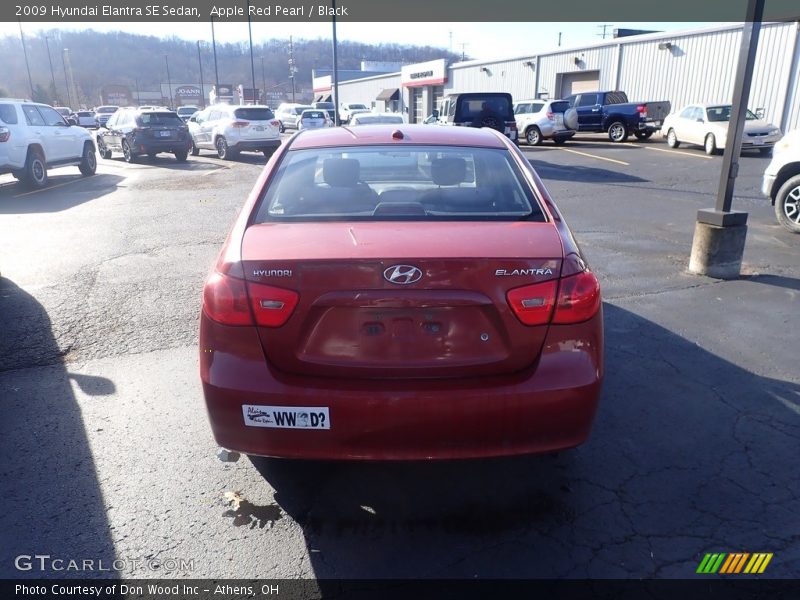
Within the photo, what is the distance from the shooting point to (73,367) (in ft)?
15.1

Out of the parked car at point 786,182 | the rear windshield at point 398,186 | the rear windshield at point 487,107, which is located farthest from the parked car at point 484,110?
the rear windshield at point 398,186

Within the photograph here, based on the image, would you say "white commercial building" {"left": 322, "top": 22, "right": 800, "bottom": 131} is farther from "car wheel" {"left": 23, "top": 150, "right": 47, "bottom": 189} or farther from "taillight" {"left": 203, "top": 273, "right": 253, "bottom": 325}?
"taillight" {"left": 203, "top": 273, "right": 253, "bottom": 325}

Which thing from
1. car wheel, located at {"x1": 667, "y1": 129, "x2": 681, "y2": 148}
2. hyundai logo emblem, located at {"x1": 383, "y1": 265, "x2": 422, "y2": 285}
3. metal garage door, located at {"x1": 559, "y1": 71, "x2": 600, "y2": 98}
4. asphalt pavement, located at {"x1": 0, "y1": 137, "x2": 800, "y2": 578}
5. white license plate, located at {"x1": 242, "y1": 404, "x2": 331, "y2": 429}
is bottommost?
asphalt pavement, located at {"x1": 0, "y1": 137, "x2": 800, "y2": 578}

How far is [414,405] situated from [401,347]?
0.24 meters

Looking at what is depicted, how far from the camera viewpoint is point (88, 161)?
17.6 m

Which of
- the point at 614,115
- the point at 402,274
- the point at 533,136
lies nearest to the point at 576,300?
the point at 402,274

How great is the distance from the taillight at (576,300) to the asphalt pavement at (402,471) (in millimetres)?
996

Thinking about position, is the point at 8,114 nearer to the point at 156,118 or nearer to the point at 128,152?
the point at 156,118

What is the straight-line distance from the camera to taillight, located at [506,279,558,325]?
2527 mm

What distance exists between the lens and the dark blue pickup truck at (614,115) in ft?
79.5

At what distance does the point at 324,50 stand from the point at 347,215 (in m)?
Answer: 101

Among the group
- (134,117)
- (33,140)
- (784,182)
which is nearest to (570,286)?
(784,182)

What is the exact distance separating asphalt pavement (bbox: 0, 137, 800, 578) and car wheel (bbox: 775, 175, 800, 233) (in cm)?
242

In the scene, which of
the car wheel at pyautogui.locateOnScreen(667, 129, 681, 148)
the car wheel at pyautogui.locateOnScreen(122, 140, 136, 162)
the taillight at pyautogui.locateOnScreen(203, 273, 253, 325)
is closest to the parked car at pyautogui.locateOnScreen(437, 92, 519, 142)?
the car wheel at pyautogui.locateOnScreen(667, 129, 681, 148)
